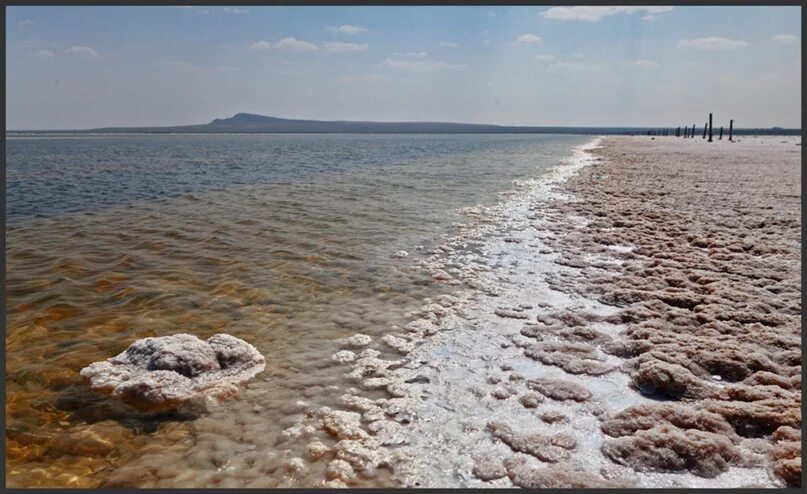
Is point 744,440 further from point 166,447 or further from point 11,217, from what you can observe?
point 11,217

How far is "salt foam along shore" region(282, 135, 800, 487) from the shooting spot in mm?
4352

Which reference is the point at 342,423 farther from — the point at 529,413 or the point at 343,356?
the point at 529,413

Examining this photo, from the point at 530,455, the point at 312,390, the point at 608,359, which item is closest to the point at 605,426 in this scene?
the point at 530,455

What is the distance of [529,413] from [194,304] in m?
5.87

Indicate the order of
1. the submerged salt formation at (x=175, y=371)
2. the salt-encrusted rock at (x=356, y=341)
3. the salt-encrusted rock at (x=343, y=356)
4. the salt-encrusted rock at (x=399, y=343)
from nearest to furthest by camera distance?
the submerged salt formation at (x=175, y=371)
the salt-encrusted rock at (x=343, y=356)
the salt-encrusted rock at (x=399, y=343)
the salt-encrusted rock at (x=356, y=341)

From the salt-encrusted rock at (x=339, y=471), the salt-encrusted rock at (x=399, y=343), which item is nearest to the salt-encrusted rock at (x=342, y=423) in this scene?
the salt-encrusted rock at (x=339, y=471)

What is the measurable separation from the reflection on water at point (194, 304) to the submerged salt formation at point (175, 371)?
20cm

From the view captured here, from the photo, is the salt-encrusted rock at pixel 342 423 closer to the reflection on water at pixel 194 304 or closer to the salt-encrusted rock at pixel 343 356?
the reflection on water at pixel 194 304

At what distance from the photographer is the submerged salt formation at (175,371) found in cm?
550

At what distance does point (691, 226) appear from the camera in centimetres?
1424

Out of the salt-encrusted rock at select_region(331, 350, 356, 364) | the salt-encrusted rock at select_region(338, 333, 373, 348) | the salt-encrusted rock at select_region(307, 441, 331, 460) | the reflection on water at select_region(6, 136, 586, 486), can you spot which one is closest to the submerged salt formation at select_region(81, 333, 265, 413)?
the reflection on water at select_region(6, 136, 586, 486)

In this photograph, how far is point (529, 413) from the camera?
17.2 feet

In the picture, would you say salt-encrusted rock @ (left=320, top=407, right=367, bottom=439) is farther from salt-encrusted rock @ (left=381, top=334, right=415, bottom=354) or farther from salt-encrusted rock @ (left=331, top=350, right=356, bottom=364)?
salt-encrusted rock @ (left=381, top=334, right=415, bottom=354)

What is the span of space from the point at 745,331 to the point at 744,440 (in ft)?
9.34
